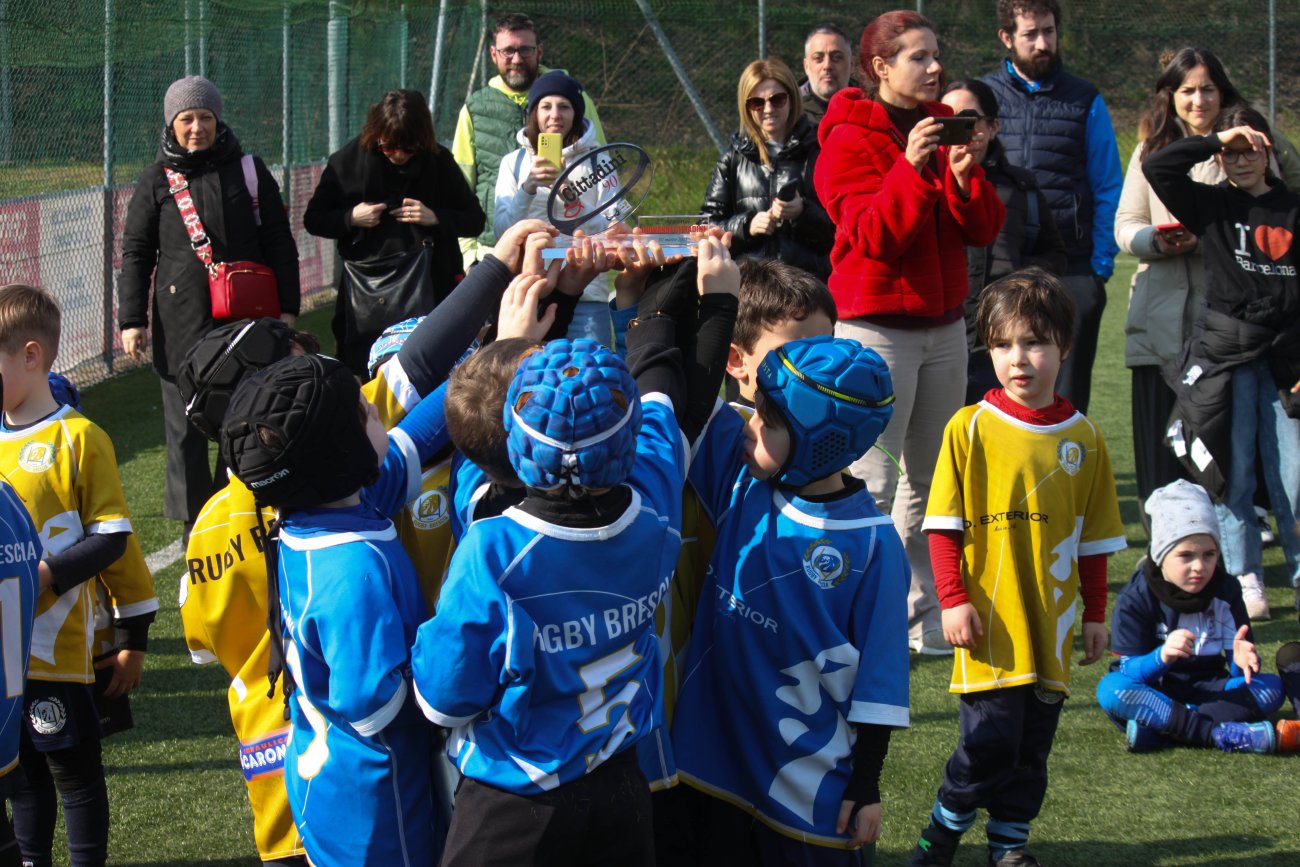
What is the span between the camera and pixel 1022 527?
370 cm

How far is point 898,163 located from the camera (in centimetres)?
489

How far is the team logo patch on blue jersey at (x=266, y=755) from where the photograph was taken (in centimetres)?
274

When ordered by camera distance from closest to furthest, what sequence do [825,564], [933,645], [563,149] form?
[825,564], [563,149], [933,645]

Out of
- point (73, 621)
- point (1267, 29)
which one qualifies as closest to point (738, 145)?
point (73, 621)

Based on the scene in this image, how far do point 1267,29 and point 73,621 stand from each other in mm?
19862

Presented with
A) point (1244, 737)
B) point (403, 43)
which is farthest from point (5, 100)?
point (403, 43)

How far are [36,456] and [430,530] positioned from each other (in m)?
1.25

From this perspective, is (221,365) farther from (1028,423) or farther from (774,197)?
(774,197)

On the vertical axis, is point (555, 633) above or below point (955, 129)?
below

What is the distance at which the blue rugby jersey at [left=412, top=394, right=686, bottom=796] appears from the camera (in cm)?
220

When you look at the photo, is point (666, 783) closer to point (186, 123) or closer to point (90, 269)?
point (186, 123)

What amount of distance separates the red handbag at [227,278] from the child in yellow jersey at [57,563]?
2.61 meters

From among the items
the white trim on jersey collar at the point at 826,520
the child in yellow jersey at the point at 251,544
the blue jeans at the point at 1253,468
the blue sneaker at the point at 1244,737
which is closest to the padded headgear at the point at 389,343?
the child in yellow jersey at the point at 251,544

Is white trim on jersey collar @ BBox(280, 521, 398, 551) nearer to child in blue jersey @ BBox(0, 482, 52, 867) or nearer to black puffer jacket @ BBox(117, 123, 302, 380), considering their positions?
child in blue jersey @ BBox(0, 482, 52, 867)
